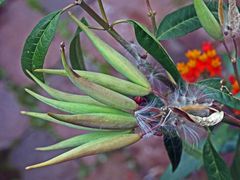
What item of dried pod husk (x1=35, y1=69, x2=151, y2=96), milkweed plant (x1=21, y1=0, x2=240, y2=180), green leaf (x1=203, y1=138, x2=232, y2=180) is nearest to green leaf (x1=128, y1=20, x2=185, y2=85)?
milkweed plant (x1=21, y1=0, x2=240, y2=180)

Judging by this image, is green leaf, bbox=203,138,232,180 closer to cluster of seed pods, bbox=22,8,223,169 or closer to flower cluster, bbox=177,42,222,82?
cluster of seed pods, bbox=22,8,223,169

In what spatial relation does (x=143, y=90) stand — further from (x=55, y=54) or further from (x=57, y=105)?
(x=55, y=54)

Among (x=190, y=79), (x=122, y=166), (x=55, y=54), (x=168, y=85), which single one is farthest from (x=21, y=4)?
(x=168, y=85)

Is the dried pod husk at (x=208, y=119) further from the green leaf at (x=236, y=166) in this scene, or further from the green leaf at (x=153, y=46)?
the green leaf at (x=236, y=166)

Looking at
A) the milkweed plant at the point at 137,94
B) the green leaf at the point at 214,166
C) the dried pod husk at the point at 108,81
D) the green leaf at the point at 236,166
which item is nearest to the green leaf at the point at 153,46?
the milkweed plant at the point at 137,94

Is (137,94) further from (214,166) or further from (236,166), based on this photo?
(236,166)
